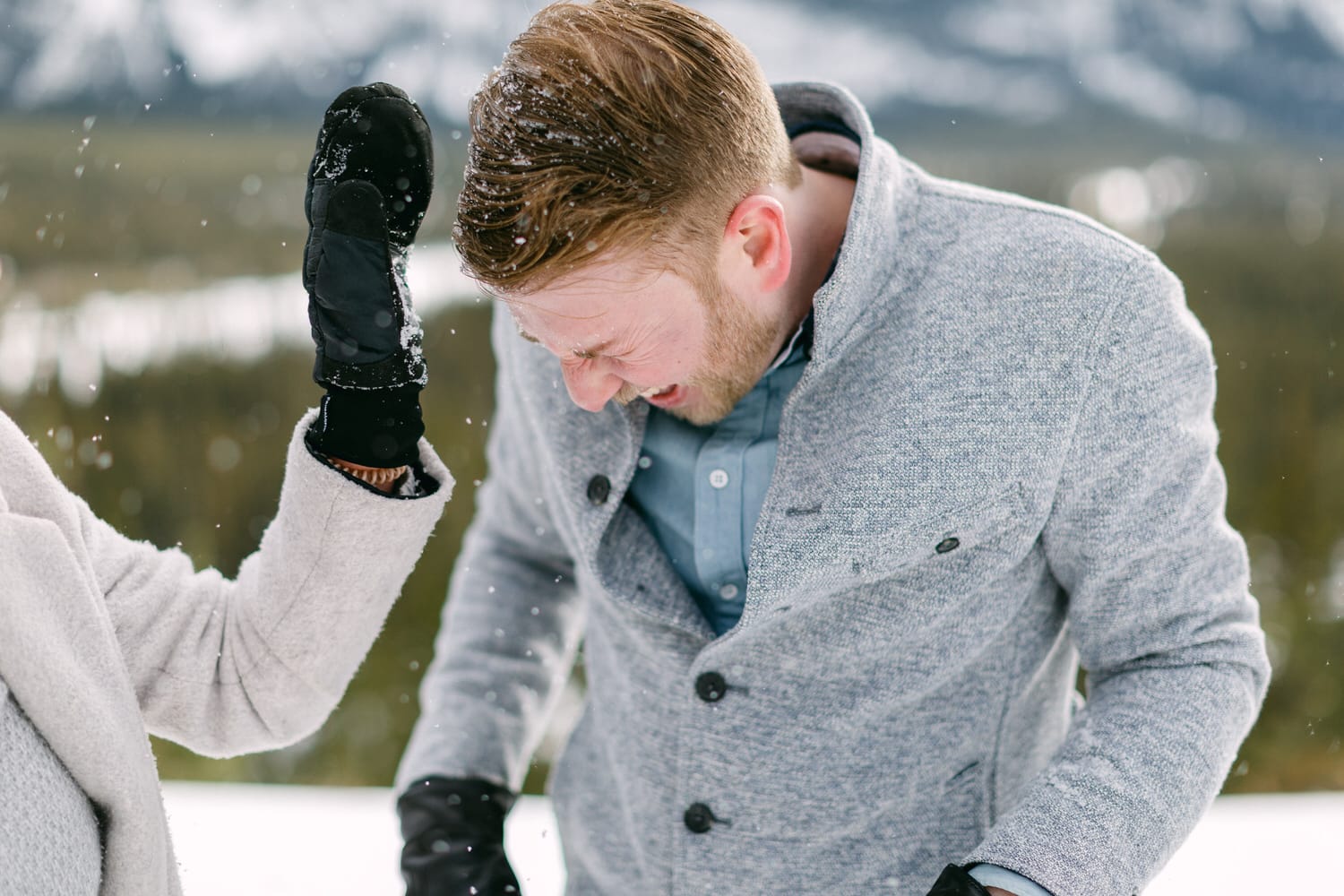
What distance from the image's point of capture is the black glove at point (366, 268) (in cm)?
97

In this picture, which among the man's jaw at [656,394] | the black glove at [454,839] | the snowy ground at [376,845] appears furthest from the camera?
the snowy ground at [376,845]

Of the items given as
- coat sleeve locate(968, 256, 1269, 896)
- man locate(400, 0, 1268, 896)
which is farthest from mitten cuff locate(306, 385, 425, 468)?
coat sleeve locate(968, 256, 1269, 896)

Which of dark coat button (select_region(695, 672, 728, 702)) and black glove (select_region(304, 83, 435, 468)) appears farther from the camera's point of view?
dark coat button (select_region(695, 672, 728, 702))

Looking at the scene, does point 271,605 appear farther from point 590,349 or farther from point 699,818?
point 699,818

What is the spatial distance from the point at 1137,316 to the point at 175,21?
166cm

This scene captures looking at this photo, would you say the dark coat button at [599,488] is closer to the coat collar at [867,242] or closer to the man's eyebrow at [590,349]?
the man's eyebrow at [590,349]

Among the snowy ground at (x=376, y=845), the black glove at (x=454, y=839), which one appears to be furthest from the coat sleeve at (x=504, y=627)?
the snowy ground at (x=376, y=845)

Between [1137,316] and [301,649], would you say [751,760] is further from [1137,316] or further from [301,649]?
[1137,316]

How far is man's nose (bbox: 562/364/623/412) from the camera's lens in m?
1.12

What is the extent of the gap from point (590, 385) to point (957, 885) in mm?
575

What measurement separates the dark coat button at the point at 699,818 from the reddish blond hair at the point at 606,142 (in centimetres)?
57

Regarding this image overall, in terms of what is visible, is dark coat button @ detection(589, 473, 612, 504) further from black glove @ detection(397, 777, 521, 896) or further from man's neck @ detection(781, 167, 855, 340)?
black glove @ detection(397, 777, 521, 896)

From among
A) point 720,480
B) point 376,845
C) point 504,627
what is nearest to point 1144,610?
point 720,480

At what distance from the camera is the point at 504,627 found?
1.45 meters
